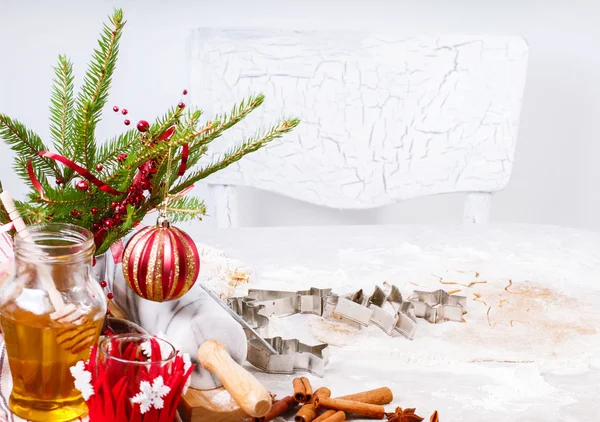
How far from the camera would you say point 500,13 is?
2.62 meters

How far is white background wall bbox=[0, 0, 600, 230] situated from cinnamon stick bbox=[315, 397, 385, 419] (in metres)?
1.83

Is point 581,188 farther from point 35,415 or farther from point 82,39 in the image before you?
point 35,415

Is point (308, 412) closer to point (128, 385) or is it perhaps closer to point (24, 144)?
point (128, 385)

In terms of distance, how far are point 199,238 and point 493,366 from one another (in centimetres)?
64

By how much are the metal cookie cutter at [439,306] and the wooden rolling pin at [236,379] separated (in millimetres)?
430

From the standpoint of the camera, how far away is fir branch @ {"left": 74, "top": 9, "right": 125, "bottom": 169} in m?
0.86

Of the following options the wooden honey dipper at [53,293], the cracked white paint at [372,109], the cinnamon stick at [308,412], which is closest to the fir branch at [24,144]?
the wooden honey dipper at [53,293]

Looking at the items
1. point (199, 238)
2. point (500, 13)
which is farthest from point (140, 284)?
Answer: point (500, 13)

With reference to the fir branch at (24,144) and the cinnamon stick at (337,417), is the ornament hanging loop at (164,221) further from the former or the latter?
the cinnamon stick at (337,417)

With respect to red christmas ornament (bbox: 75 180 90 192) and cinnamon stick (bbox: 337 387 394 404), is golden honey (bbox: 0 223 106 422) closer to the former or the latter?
red christmas ornament (bbox: 75 180 90 192)

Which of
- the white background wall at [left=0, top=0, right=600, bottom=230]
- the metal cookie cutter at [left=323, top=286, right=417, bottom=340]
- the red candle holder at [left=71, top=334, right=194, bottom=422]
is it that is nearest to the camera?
the red candle holder at [left=71, top=334, right=194, bottom=422]

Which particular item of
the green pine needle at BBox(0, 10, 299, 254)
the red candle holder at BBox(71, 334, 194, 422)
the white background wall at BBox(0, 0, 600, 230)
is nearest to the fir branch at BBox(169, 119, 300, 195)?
the green pine needle at BBox(0, 10, 299, 254)

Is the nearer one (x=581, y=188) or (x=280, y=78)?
(x=280, y=78)

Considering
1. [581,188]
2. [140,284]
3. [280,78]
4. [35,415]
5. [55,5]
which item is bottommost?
[581,188]
